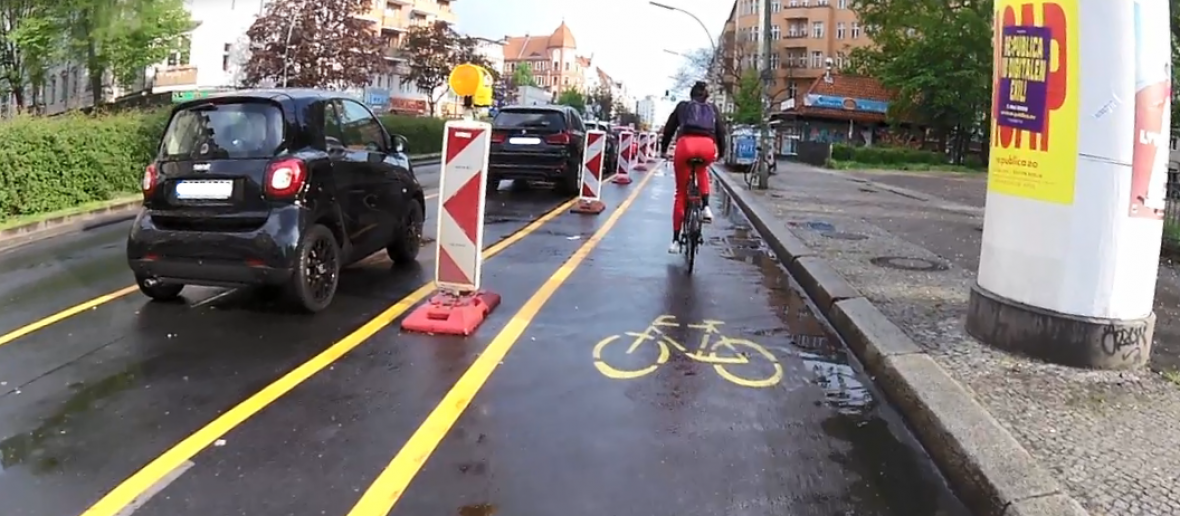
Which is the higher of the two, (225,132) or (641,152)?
(641,152)

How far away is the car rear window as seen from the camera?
17.9 meters

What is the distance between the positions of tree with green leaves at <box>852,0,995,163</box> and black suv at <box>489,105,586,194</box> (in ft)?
69.4

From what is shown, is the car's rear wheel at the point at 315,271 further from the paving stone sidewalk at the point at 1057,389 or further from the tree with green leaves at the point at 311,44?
the tree with green leaves at the point at 311,44

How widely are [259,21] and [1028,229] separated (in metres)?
56.0

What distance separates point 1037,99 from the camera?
17.7ft

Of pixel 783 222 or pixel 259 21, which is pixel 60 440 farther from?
pixel 259 21

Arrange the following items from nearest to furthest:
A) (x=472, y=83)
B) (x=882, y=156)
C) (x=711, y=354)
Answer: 1. (x=711, y=354)
2. (x=472, y=83)
3. (x=882, y=156)

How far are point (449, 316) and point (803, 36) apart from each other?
314 feet

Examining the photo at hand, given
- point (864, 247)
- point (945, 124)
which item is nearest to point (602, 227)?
point (864, 247)

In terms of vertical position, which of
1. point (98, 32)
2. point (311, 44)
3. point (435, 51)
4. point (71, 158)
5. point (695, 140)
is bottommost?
point (71, 158)

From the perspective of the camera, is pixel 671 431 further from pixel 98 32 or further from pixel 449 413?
pixel 98 32

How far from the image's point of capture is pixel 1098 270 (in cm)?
529

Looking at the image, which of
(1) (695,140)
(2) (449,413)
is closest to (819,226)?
(1) (695,140)

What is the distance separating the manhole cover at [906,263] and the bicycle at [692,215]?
1799mm
